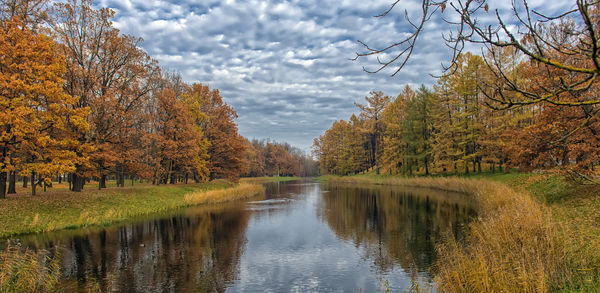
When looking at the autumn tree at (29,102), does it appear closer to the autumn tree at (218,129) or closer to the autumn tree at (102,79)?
the autumn tree at (102,79)

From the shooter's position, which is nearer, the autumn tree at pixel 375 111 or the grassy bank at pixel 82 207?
the grassy bank at pixel 82 207

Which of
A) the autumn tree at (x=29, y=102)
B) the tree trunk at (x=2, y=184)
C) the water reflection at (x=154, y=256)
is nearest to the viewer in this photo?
the water reflection at (x=154, y=256)

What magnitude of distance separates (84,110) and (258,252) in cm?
1627

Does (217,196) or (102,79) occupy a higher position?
(102,79)

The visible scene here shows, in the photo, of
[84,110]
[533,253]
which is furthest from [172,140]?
[533,253]

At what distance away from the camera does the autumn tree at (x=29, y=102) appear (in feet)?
59.8

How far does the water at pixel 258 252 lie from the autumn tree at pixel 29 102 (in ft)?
17.3

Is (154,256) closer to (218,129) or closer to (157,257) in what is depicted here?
(157,257)

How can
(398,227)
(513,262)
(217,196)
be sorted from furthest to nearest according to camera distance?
(217,196)
(398,227)
(513,262)

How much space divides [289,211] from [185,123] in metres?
18.1

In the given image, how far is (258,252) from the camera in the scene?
14.7 metres

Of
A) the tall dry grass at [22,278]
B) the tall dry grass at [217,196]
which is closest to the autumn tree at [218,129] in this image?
the tall dry grass at [217,196]

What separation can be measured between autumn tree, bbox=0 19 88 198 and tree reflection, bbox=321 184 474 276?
→ 1788 centimetres

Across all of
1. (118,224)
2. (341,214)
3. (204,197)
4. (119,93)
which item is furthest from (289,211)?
(119,93)
